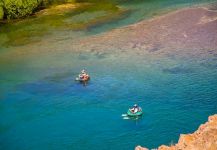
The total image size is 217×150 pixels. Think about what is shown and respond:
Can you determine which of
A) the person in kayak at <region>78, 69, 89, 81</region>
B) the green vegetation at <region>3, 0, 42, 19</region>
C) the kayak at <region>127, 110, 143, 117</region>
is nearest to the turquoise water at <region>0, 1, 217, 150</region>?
the kayak at <region>127, 110, 143, 117</region>

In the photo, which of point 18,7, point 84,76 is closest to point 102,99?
point 84,76

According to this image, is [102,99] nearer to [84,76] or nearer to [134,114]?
[84,76]

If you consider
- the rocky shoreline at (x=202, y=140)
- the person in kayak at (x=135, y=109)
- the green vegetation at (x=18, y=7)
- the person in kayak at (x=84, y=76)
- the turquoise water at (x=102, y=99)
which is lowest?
the turquoise water at (x=102, y=99)

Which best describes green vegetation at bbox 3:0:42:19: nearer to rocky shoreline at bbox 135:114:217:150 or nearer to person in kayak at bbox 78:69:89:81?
person in kayak at bbox 78:69:89:81

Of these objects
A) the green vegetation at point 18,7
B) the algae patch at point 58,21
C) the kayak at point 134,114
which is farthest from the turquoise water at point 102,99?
the green vegetation at point 18,7

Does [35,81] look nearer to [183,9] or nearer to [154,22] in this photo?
[154,22]

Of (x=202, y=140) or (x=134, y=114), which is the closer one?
(x=202, y=140)

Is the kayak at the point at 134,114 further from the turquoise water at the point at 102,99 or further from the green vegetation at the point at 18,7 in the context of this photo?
the green vegetation at the point at 18,7

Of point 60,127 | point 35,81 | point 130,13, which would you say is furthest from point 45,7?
point 60,127
